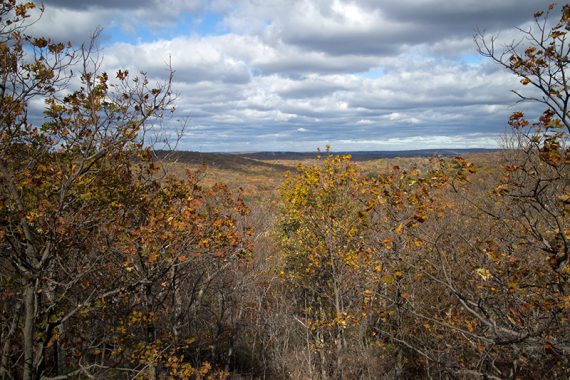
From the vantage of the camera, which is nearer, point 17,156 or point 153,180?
point 17,156

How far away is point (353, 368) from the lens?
573 inches

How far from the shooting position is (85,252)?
8.55 m

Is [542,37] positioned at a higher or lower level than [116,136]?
higher

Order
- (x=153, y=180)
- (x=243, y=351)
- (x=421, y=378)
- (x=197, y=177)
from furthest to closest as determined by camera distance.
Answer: (x=243, y=351), (x=421, y=378), (x=197, y=177), (x=153, y=180)

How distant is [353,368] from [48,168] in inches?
463

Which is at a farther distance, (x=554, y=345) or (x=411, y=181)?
(x=411, y=181)

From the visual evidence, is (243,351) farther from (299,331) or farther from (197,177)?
(197,177)

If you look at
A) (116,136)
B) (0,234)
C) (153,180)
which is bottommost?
(0,234)

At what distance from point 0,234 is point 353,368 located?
1210 centimetres

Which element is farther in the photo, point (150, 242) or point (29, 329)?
point (150, 242)

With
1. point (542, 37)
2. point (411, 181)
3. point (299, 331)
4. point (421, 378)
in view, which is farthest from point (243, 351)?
point (542, 37)

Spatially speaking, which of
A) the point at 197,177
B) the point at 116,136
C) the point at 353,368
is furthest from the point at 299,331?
the point at 116,136

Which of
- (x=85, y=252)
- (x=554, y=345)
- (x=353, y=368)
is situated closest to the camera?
(x=554, y=345)

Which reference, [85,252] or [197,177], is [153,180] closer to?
[197,177]
